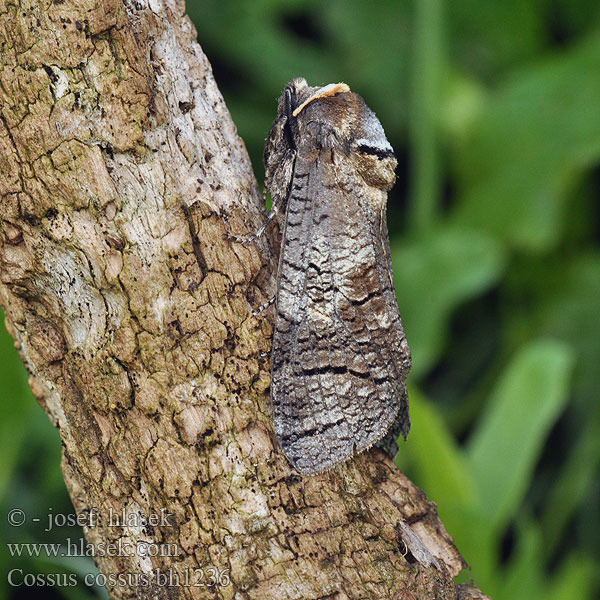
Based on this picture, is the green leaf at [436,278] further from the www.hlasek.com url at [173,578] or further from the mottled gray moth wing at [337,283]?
the www.hlasek.com url at [173,578]

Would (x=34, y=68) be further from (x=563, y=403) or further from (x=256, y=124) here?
(x=563, y=403)

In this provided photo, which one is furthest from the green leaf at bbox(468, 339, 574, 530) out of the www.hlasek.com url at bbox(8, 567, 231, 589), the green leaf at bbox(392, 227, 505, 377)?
the www.hlasek.com url at bbox(8, 567, 231, 589)

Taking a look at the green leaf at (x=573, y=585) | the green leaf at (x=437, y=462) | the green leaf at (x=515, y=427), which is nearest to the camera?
the green leaf at (x=437, y=462)

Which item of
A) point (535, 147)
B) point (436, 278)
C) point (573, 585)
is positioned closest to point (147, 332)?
point (573, 585)

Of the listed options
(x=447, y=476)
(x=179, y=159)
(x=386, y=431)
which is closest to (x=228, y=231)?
(x=179, y=159)

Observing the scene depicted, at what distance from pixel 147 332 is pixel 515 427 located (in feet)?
6.85

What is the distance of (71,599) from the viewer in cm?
314

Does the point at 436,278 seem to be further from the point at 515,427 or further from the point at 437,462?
the point at 437,462

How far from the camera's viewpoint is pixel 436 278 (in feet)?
13.1

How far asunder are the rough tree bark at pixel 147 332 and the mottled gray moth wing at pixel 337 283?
0.50ft

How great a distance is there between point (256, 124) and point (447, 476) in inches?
115

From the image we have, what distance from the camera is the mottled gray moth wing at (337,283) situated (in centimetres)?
175

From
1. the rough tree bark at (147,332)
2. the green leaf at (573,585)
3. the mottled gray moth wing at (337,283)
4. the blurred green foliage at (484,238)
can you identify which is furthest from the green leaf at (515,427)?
the rough tree bark at (147,332)

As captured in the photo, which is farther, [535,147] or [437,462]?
[535,147]
